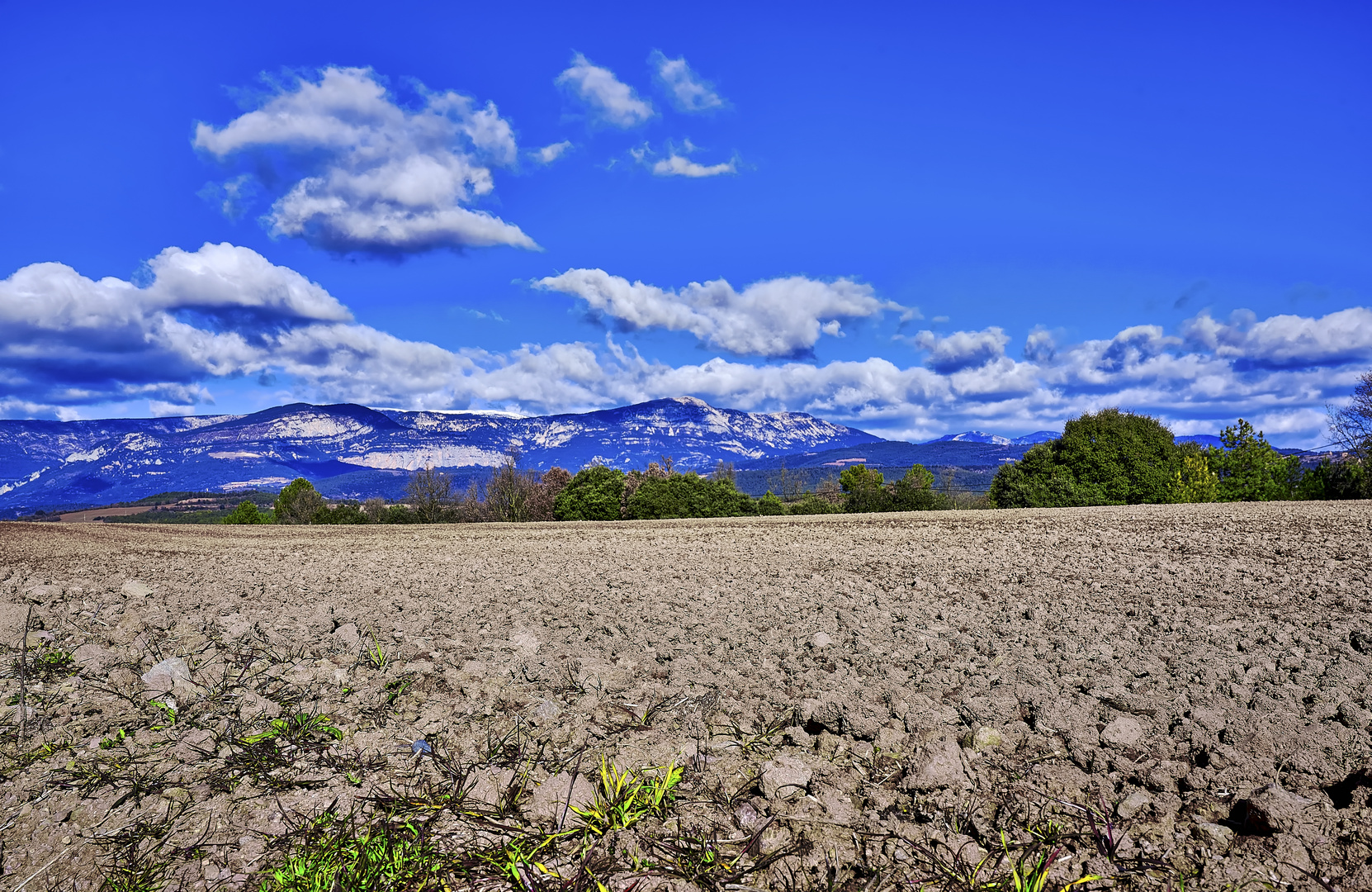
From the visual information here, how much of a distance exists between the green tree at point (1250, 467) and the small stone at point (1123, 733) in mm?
63555

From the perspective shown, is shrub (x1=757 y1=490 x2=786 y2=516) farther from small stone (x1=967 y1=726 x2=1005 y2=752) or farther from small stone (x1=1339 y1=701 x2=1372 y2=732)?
small stone (x1=967 y1=726 x2=1005 y2=752)

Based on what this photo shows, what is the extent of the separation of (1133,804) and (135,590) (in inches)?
473

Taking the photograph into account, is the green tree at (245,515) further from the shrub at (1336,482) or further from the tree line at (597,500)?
the shrub at (1336,482)

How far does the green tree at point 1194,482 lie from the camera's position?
50875mm

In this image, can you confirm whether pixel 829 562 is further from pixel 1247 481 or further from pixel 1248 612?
pixel 1247 481

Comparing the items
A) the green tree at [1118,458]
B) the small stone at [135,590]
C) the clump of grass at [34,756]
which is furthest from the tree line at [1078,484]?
the clump of grass at [34,756]

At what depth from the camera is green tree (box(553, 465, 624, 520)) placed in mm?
67500

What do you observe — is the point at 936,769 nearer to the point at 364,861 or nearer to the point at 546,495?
the point at 364,861

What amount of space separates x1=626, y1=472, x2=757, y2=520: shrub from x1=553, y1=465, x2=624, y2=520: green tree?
4.27 metres

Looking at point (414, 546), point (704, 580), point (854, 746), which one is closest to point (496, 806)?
point (854, 746)

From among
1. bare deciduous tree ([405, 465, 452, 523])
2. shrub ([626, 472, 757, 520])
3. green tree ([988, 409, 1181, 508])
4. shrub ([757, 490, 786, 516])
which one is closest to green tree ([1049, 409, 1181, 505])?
green tree ([988, 409, 1181, 508])

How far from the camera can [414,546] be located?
1948cm

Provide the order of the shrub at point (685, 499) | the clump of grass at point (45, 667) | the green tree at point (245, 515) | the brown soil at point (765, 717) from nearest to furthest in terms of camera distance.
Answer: the brown soil at point (765, 717) → the clump of grass at point (45, 667) → the shrub at point (685, 499) → the green tree at point (245, 515)

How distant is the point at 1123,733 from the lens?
443cm
